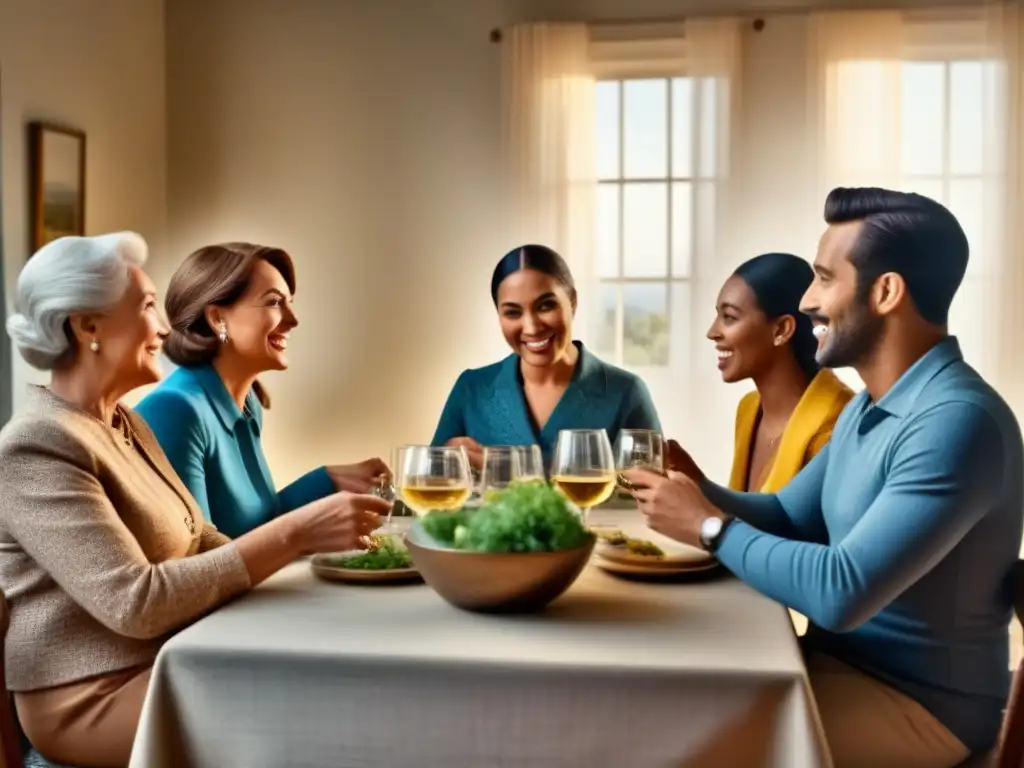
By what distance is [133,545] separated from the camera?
149 centimetres

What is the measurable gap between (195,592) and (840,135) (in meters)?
3.23

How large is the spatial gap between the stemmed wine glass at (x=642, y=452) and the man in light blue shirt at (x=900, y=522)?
0.11 metres

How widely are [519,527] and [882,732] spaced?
0.58m

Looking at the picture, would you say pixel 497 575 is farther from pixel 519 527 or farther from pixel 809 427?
pixel 809 427

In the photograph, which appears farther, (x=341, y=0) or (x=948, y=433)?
(x=341, y=0)

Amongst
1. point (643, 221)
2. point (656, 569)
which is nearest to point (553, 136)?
point (643, 221)

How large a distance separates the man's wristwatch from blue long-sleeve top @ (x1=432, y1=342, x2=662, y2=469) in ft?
4.48

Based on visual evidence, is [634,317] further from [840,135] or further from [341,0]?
[341,0]

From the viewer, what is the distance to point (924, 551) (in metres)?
1.32

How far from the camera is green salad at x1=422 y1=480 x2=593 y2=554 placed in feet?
4.46

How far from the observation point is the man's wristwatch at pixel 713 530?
1.48 meters

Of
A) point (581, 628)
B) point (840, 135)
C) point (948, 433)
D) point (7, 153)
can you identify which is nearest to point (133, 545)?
point (581, 628)

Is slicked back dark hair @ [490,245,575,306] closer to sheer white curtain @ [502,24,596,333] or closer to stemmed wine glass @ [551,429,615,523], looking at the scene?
sheer white curtain @ [502,24,596,333]

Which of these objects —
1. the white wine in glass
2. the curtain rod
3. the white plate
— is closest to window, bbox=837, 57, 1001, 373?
the curtain rod
